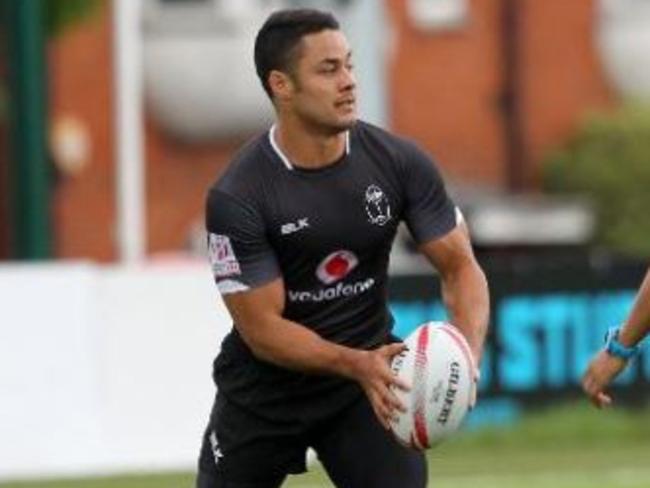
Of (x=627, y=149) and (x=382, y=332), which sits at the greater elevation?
(x=382, y=332)

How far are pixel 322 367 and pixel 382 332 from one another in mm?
463

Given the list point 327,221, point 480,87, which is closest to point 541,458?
point 327,221

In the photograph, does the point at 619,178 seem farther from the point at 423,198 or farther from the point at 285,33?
the point at 285,33

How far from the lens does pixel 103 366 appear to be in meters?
19.8

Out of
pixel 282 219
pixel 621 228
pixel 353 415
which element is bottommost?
pixel 621 228

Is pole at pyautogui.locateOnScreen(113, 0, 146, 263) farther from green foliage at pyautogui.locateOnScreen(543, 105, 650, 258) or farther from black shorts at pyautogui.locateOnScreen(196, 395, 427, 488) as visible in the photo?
black shorts at pyautogui.locateOnScreen(196, 395, 427, 488)

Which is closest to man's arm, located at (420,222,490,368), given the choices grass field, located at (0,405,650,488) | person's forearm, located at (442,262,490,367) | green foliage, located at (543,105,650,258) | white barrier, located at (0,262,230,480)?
person's forearm, located at (442,262,490,367)

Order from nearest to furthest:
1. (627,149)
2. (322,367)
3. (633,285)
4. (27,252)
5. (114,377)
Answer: (322,367) < (114,377) < (633,285) < (27,252) < (627,149)

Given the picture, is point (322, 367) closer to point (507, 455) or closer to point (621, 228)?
point (507, 455)

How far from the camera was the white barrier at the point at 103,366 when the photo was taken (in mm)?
19422

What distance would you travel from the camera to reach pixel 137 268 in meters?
20.2

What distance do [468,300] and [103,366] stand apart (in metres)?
9.73

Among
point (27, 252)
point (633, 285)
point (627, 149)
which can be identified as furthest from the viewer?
point (627, 149)

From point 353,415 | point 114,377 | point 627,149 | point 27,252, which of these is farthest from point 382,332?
point 627,149
